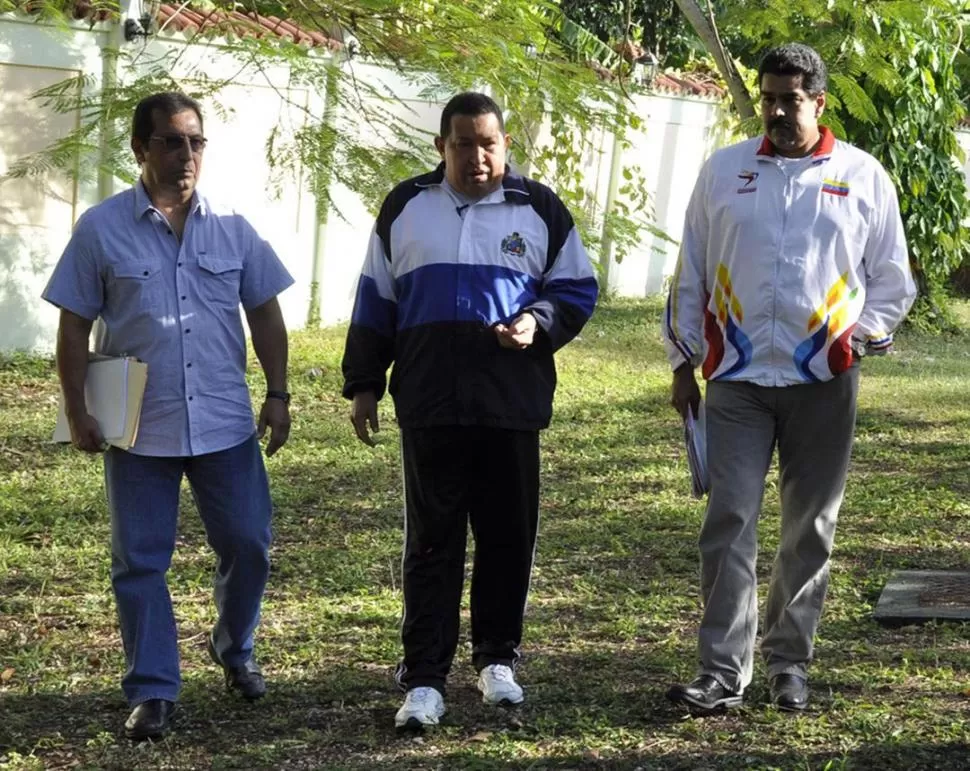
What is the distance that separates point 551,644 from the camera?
243 inches

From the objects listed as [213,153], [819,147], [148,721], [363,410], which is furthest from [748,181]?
[213,153]

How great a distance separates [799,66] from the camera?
16.5 feet

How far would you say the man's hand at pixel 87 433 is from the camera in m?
4.89

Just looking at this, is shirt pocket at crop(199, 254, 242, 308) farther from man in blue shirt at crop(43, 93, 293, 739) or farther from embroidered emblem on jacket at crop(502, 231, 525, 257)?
embroidered emblem on jacket at crop(502, 231, 525, 257)

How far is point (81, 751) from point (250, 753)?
496mm

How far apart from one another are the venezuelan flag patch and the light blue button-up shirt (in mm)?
1801

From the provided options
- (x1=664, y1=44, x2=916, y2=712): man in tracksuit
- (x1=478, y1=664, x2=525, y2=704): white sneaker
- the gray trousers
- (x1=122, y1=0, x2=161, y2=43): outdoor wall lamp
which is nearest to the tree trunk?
(x1=122, y1=0, x2=161, y2=43): outdoor wall lamp

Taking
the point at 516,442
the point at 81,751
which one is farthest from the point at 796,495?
the point at 81,751

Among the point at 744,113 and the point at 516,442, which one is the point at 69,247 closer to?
the point at 516,442

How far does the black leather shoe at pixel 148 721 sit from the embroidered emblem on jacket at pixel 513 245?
66.9 inches

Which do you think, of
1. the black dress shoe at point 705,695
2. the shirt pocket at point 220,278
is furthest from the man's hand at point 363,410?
the black dress shoe at point 705,695

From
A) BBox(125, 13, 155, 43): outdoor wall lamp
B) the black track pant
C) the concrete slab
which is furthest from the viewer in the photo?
BBox(125, 13, 155, 43): outdoor wall lamp

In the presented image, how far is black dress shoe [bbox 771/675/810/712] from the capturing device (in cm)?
522

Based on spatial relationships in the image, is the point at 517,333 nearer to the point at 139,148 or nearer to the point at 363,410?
the point at 363,410
